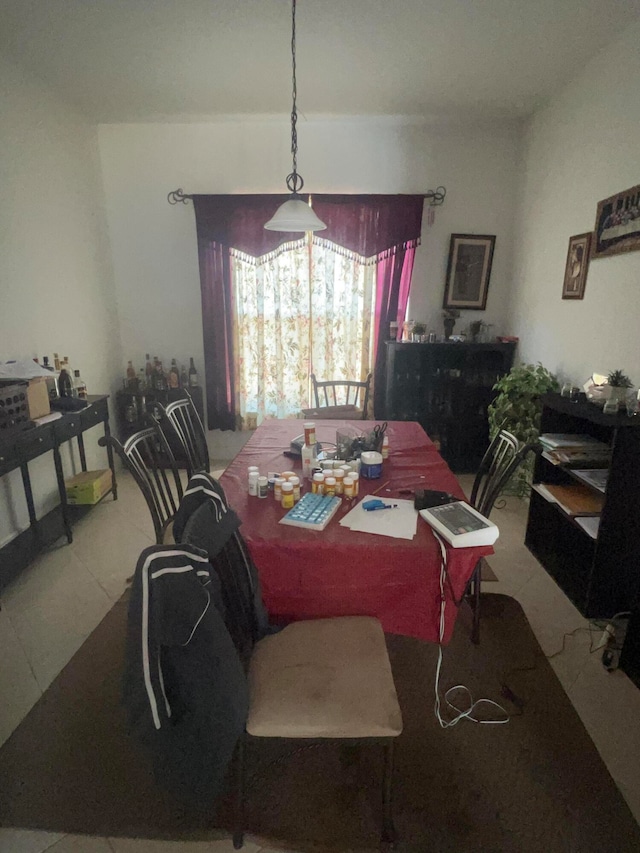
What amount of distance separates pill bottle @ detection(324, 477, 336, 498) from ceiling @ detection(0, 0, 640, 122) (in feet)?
7.09

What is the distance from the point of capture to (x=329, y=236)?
11.5ft

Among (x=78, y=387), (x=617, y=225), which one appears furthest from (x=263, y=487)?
(x=617, y=225)

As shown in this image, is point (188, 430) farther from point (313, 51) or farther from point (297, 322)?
point (313, 51)

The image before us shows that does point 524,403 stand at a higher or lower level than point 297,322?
lower

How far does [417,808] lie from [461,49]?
3.39 m

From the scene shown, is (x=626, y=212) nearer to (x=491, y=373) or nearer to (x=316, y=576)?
(x=491, y=373)

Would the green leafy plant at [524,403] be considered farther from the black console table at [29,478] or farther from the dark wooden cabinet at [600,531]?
the black console table at [29,478]

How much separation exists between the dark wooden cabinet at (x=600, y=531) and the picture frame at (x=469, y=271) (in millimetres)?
1612

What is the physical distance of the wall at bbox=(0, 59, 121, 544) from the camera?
2.54 metres

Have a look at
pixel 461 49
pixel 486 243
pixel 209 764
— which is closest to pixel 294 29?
pixel 461 49

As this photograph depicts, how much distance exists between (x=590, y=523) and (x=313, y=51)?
2.84 m

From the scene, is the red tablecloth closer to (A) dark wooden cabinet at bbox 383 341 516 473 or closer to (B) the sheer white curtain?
(A) dark wooden cabinet at bbox 383 341 516 473

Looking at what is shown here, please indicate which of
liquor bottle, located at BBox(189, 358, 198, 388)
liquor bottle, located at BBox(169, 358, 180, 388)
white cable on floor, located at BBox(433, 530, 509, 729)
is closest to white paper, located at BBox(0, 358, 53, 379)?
liquor bottle, located at BBox(169, 358, 180, 388)

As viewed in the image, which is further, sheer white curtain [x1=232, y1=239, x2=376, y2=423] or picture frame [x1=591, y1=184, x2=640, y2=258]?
sheer white curtain [x1=232, y1=239, x2=376, y2=423]
